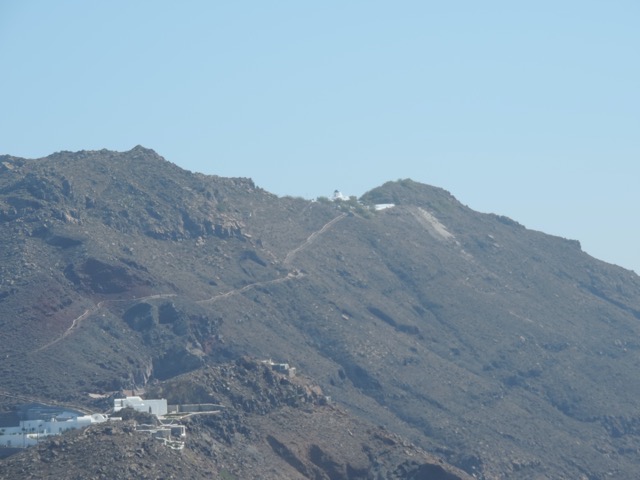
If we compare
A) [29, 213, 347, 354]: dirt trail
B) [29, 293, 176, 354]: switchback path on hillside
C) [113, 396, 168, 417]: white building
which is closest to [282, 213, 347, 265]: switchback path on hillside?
[29, 213, 347, 354]: dirt trail

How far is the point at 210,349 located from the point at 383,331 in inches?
908

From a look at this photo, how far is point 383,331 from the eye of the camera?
552ft

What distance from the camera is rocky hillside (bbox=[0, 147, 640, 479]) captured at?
14688cm

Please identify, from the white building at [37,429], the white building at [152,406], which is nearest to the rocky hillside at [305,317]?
the white building at [152,406]

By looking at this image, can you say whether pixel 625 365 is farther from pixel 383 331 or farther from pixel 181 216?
pixel 181 216

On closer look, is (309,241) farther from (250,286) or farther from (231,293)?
(231,293)

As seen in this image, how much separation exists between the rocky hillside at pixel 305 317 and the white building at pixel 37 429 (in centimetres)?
1767

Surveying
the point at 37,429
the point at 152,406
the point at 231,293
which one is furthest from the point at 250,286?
the point at 152,406

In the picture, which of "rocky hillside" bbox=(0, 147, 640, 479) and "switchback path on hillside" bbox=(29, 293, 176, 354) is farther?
"rocky hillside" bbox=(0, 147, 640, 479)

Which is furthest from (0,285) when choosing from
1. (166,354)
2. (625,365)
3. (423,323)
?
(625,365)

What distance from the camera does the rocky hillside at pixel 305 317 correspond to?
147 metres

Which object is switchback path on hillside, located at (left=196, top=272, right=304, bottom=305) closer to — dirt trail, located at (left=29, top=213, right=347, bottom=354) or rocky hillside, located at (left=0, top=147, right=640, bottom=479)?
dirt trail, located at (left=29, top=213, right=347, bottom=354)

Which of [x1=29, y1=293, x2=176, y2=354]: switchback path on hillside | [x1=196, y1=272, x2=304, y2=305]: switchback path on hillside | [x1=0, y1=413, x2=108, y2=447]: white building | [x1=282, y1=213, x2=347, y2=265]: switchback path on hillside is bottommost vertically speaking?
[x1=0, y1=413, x2=108, y2=447]: white building

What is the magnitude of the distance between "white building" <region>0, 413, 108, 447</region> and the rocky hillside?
17672 millimetres
